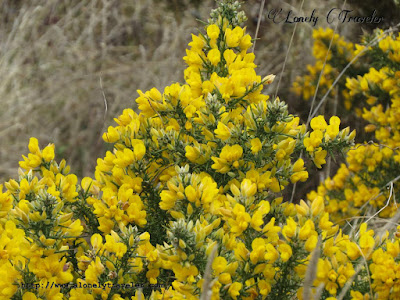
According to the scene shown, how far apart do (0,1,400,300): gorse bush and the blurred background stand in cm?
185

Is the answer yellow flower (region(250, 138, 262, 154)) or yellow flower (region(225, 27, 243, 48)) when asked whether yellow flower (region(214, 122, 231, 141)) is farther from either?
yellow flower (region(225, 27, 243, 48))

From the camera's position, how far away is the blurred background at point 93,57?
3.51 m

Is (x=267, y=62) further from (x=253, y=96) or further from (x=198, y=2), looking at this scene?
(x=253, y=96)

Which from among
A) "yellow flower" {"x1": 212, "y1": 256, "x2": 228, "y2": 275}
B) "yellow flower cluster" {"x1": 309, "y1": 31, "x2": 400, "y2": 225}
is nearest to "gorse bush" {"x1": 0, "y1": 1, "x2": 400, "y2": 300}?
"yellow flower" {"x1": 212, "y1": 256, "x2": 228, "y2": 275}

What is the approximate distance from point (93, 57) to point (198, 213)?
3.29 metres

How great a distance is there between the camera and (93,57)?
13.7 feet

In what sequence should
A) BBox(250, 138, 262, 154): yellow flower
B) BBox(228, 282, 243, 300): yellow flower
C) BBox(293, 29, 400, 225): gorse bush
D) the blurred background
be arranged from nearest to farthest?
BBox(228, 282, 243, 300): yellow flower → BBox(250, 138, 262, 154): yellow flower → BBox(293, 29, 400, 225): gorse bush → the blurred background

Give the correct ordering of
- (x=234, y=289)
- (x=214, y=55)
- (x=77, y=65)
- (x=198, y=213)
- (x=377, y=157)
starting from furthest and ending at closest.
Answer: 1. (x=77, y=65)
2. (x=377, y=157)
3. (x=214, y=55)
4. (x=198, y=213)
5. (x=234, y=289)

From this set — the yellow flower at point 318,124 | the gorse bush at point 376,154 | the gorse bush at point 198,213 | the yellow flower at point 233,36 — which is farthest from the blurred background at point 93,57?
the yellow flower at point 318,124

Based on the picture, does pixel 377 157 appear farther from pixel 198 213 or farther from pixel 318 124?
pixel 198 213

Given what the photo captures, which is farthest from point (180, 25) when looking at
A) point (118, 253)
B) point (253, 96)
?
point (118, 253)

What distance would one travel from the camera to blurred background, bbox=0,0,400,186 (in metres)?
3.51


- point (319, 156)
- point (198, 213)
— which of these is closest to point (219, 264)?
point (198, 213)

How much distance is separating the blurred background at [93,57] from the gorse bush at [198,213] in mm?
1847
